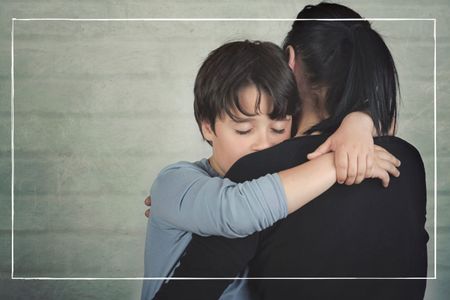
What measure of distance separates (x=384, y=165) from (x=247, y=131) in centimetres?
54

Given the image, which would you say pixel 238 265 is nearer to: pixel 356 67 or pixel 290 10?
pixel 356 67

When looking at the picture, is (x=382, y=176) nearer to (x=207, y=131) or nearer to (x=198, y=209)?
(x=198, y=209)

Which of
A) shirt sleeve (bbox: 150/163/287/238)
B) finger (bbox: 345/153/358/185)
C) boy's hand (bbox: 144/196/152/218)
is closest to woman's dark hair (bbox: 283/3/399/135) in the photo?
finger (bbox: 345/153/358/185)

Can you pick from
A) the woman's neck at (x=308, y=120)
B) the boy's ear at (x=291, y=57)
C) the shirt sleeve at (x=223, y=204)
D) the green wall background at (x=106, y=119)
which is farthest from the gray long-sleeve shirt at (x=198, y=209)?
the boy's ear at (x=291, y=57)

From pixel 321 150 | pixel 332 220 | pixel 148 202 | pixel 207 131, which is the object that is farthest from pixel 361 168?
pixel 148 202

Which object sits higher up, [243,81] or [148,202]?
[243,81]

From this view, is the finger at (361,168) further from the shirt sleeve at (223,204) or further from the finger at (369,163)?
the shirt sleeve at (223,204)

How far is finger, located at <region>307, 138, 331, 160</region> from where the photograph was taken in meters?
1.65

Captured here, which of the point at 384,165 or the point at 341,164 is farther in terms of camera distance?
the point at 341,164

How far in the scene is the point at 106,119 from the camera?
217cm

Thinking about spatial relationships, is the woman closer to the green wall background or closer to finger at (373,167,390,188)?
finger at (373,167,390,188)

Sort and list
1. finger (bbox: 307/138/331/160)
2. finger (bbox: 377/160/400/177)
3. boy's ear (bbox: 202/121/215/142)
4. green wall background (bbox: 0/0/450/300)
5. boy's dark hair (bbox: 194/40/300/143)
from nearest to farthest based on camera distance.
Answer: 1. finger (bbox: 377/160/400/177)
2. finger (bbox: 307/138/331/160)
3. boy's dark hair (bbox: 194/40/300/143)
4. boy's ear (bbox: 202/121/215/142)
5. green wall background (bbox: 0/0/450/300)

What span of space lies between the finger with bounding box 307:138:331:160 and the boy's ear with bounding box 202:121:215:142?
48cm

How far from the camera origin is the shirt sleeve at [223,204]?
1688 millimetres
